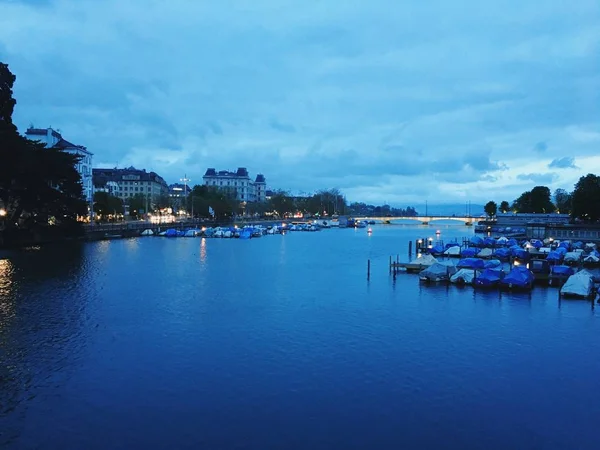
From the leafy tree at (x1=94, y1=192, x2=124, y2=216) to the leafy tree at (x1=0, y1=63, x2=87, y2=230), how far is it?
33.6m

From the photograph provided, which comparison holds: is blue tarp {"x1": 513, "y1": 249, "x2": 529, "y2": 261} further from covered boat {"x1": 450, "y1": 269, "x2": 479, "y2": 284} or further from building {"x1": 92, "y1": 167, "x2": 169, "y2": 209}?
building {"x1": 92, "y1": 167, "x2": 169, "y2": 209}

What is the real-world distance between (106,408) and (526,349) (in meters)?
17.0

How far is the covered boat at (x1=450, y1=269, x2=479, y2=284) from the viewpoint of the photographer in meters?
37.7

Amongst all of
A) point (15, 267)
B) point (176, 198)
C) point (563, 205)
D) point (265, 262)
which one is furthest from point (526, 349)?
point (563, 205)

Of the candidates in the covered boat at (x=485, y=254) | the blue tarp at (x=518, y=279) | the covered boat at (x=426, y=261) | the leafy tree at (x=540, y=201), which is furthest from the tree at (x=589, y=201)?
the blue tarp at (x=518, y=279)

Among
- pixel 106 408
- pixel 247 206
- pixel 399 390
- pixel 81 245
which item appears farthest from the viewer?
pixel 247 206

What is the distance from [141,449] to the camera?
1264cm

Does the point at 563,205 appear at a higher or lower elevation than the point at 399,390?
higher

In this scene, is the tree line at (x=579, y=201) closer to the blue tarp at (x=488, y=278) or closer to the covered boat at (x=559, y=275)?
the covered boat at (x=559, y=275)

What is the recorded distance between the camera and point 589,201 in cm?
8906

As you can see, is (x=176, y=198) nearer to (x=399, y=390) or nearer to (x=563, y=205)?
(x=563, y=205)

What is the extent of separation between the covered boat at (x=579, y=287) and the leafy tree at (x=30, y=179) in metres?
55.7

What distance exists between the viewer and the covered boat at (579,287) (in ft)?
108

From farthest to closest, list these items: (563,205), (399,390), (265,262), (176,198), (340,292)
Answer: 1. (563,205)
2. (176,198)
3. (265,262)
4. (340,292)
5. (399,390)
